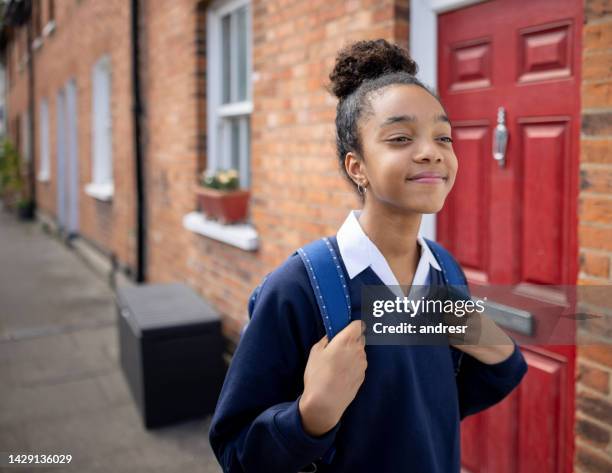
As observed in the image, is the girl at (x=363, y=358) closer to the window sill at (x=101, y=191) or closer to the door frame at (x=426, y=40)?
the door frame at (x=426, y=40)

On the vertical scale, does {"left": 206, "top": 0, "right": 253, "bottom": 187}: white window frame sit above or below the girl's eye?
above

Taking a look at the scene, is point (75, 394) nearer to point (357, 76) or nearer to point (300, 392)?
point (300, 392)

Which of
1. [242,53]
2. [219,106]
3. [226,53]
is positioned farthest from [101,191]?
[242,53]

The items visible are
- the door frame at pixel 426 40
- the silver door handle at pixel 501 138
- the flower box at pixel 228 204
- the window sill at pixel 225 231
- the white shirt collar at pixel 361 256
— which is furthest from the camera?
the flower box at pixel 228 204

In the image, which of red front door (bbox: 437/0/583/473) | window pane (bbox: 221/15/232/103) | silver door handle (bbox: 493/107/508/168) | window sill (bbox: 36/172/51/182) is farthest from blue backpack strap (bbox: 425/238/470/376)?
window sill (bbox: 36/172/51/182)

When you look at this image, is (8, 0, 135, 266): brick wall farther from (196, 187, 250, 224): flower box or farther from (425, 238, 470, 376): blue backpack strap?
(425, 238, 470, 376): blue backpack strap

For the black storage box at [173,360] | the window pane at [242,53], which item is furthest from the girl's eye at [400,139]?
the window pane at [242,53]

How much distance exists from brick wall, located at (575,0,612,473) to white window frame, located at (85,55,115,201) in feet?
27.4

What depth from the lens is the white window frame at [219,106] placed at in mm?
5203

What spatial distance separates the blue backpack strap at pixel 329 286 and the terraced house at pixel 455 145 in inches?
49.8

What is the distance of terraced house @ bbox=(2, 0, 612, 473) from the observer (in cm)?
243

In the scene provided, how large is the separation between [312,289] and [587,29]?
1.56m

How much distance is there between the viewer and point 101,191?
9727 mm

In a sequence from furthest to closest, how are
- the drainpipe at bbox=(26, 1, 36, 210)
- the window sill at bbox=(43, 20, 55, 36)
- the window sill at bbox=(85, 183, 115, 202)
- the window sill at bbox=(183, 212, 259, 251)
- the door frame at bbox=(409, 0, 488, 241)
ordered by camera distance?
the drainpipe at bbox=(26, 1, 36, 210)
the window sill at bbox=(43, 20, 55, 36)
the window sill at bbox=(85, 183, 115, 202)
the window sill at bbox=(183, 212, 259, 251)
the door frame at bbox=(409, 0, 488, 241)
